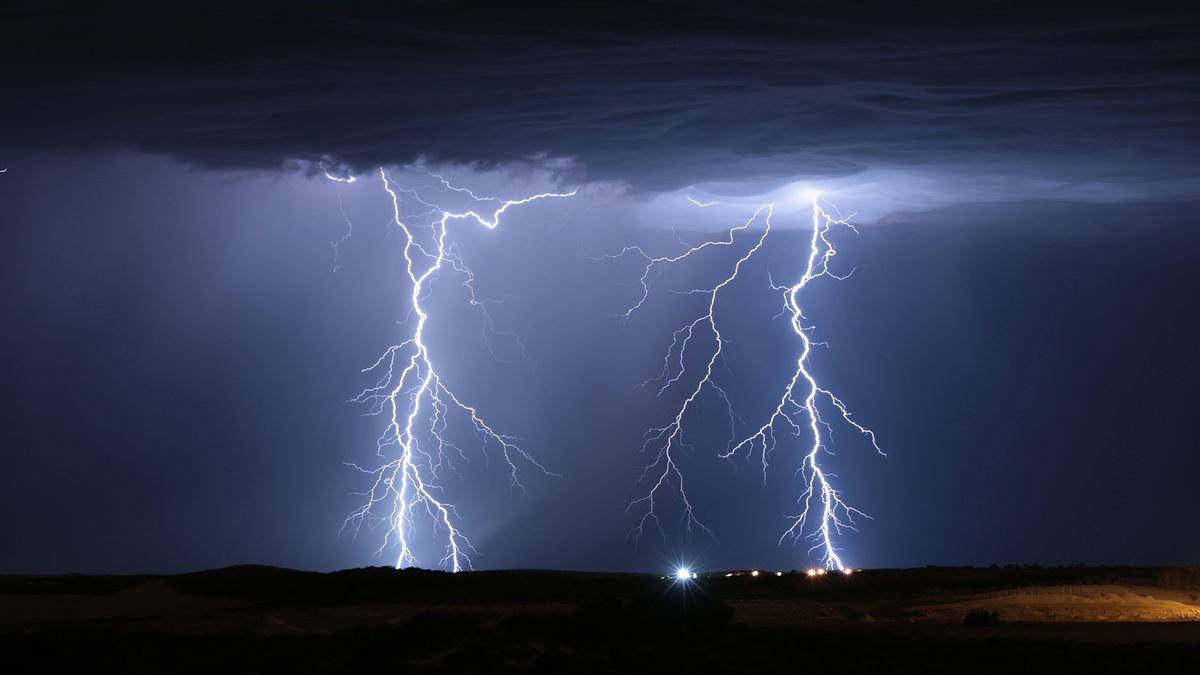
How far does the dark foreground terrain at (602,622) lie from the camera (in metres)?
10.3

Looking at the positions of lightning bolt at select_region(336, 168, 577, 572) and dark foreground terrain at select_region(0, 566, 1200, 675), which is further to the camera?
lightning bolt at select_region(336, 168, 577, 572)

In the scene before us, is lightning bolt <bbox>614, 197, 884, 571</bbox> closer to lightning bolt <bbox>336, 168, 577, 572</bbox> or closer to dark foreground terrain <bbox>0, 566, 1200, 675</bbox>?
lightning bolt <bbox>336, 168, 577, 572</bbox>

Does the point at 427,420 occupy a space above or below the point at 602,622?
above

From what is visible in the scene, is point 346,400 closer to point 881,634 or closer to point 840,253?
point 840,253

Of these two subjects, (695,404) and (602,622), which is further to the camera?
(695,404)

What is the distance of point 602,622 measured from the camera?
11.4 meters

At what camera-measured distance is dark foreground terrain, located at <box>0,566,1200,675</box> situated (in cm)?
1030

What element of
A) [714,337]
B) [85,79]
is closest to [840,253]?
[714,337]

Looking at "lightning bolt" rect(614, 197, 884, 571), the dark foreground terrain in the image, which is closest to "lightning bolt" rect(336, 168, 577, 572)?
"lightning bolt" rect(614, 197, 884, 571)

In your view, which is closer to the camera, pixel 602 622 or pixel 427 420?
pixel 602 622

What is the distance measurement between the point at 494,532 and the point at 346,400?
140 inches

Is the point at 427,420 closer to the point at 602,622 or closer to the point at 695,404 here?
the point at 695,404

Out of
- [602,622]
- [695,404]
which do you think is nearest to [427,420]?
[695,404]

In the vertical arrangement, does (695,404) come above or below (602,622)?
above
